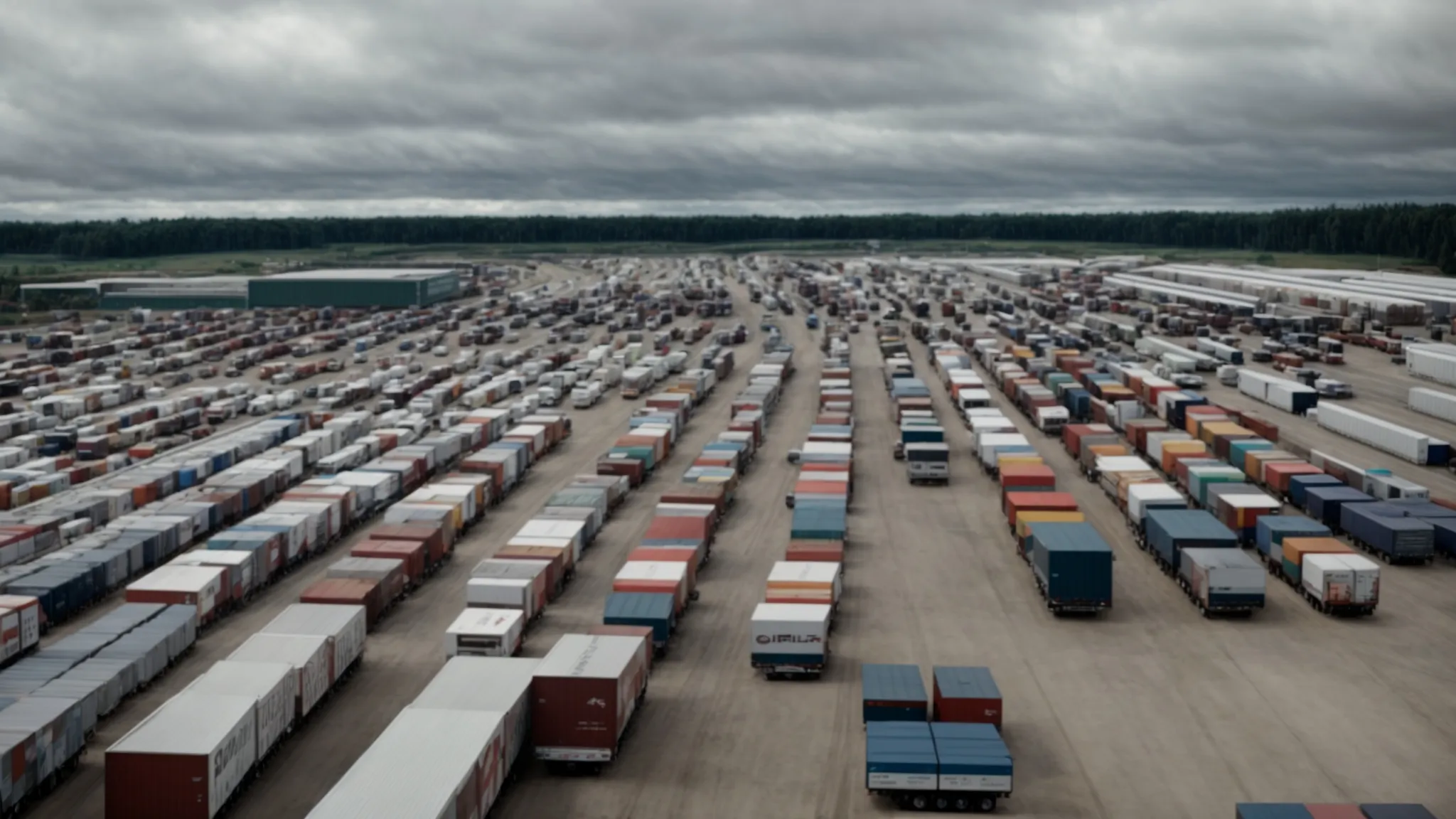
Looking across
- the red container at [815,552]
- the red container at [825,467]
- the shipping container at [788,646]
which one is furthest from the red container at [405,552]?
the red container at [825,467]

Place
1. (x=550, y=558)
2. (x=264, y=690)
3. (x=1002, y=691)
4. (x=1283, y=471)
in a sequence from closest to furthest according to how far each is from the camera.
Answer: (x=264, y=690)
(x=1002, y=691)
(x=550, y=558)
(x=1283, y=471)

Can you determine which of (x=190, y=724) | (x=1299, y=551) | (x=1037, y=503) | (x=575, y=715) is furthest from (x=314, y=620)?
(x=1299, y=551)

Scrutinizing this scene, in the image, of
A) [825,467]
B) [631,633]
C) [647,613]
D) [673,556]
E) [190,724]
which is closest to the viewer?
[190,724]

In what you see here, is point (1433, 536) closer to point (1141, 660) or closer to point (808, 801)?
point (1141, 660)

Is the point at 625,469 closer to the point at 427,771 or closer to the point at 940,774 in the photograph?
the point at 940,774

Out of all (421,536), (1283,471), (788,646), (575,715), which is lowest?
(788,646)

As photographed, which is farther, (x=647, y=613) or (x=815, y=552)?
(x=815, y=552)

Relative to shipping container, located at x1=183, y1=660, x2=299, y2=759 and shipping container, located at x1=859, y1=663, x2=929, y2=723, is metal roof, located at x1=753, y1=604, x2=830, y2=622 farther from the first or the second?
shipping container, located at x1=183, y1=660, x2=299, y2=759
